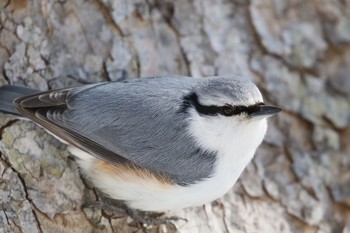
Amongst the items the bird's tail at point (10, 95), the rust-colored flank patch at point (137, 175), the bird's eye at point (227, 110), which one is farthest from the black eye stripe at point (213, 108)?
the bird's tail at point (10, 95)

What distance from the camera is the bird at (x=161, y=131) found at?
10.2 ft

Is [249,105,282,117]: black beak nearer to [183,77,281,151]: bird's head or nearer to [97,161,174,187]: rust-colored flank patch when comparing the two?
[183,77,281,151]: bird's head

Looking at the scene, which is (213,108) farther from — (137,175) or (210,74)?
(210,74)

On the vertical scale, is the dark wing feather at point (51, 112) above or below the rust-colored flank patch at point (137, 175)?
above

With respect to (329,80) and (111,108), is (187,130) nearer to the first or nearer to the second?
(111,108)

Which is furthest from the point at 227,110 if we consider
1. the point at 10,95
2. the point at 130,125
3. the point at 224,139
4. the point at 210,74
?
the point at 10,95

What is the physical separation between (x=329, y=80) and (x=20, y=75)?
203 centimetres

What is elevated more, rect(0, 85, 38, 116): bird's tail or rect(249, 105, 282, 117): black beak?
rect(249, 105, 282, 117): black beak

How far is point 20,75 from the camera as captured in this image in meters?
3.52

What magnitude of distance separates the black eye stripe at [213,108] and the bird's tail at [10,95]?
79 cm

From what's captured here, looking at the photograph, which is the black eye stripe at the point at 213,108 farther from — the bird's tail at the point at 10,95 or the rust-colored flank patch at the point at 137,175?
the bird's tail at the point at 10,95

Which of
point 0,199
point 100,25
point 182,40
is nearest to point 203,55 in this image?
point 182,40

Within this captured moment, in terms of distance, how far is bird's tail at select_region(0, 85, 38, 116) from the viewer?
329 centimetres

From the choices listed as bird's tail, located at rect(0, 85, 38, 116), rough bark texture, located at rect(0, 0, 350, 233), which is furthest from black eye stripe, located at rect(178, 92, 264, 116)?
bird's tail, located at rect(0, 85, 38, 116)
